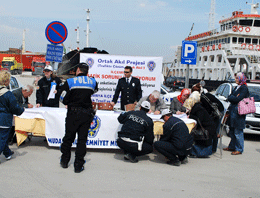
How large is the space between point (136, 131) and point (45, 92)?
286 centimetres

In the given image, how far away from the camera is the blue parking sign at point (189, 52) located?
973 cm

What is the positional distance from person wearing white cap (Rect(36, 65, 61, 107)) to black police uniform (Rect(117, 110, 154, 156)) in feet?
7.50

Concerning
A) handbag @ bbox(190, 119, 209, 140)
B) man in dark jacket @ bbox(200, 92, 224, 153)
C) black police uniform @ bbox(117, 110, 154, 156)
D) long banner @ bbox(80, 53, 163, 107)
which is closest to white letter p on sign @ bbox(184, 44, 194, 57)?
long banner @ bbox(80, 53, 163, 107)

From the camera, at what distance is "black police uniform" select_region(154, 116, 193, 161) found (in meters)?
5.65

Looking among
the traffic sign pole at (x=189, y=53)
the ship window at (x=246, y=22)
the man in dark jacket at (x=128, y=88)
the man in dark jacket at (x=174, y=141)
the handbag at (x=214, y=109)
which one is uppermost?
the ship window at (x=246, y=22)

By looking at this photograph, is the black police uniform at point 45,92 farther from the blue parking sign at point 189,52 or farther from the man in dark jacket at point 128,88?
the blue parking sign at point 189,52

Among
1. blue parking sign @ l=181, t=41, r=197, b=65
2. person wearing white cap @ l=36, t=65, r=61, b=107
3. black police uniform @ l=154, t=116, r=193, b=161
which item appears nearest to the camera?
black police uniform @ l=154, t=116, r=193, b=161

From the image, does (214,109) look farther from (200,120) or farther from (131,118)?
(131,118)

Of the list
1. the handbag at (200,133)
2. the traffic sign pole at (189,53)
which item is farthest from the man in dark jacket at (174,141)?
the traffic sign pole at (189,53)

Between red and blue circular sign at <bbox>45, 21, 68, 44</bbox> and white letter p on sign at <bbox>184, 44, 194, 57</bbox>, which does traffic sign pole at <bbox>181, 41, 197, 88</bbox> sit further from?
red and blue circular sign at <bbox>45, 21, 68, 44</bbox>

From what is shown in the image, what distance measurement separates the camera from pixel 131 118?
5695mm

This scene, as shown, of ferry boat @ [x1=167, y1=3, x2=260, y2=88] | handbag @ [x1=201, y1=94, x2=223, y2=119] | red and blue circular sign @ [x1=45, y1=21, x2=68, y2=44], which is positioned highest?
ferry boat @ [x1=167, y1=3, x2=260, y2=88]

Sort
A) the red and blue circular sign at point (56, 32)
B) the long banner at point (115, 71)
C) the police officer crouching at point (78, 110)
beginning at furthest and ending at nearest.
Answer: the long banner at point (115, 71) → the red and blue circular sign at point (56, 32) → the police officer crouching at point (78, 110)

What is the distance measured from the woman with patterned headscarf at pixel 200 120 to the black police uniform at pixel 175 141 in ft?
2.25
